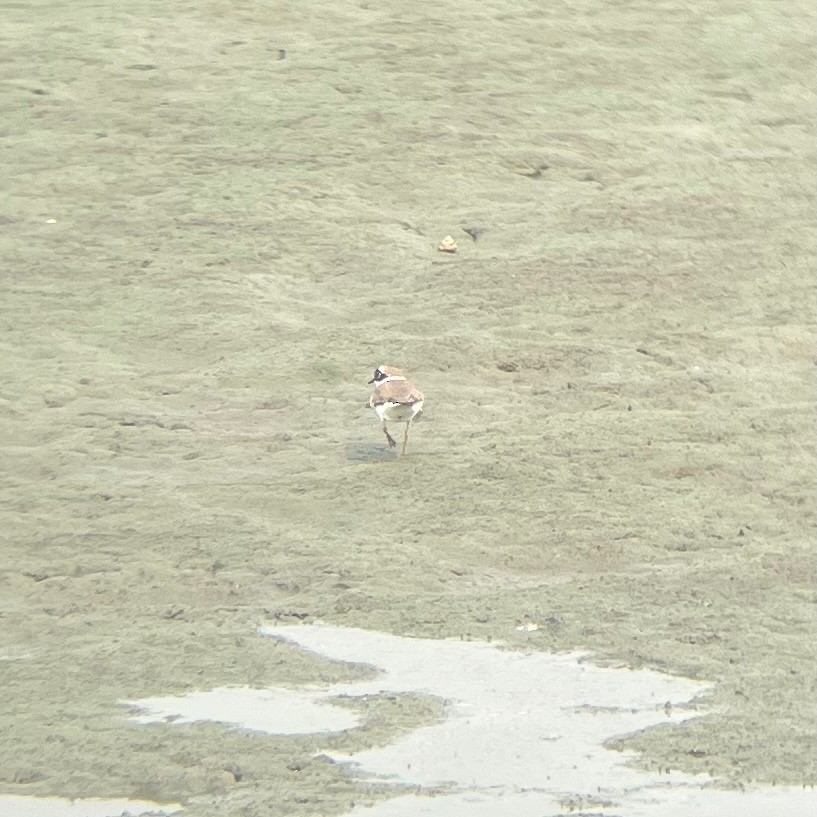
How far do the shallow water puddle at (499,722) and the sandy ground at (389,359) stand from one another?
100 millimetres

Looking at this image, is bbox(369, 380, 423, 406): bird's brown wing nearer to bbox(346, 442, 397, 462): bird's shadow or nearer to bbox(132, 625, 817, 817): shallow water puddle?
bbox(346, 442, 397, 462): bird's shadow

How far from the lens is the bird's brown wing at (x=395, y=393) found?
21.6 ft

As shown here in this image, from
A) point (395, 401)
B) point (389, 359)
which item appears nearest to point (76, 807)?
point (395, 401)

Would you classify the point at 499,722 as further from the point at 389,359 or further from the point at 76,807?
the point at 389,359

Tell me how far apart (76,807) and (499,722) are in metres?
1.18

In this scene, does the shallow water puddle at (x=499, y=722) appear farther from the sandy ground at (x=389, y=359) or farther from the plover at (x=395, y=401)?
the plover at (x=395, y=401)

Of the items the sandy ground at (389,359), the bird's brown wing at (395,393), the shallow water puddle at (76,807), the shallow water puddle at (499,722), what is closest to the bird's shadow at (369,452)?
the sandy ground at (389,359)

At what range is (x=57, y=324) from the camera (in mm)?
7695

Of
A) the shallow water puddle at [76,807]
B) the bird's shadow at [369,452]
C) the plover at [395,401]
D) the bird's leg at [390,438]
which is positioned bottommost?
the bird's shadow at [369,452]

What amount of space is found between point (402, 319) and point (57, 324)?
1.63 meters

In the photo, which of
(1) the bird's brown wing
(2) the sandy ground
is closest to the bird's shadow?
(2) the sandy ground

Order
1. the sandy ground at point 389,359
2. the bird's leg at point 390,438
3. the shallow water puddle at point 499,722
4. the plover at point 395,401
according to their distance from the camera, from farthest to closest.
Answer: the bird's leg at point 390,438
the plover at point 395,401
the sandy ground at point 389,359
the shallow water puddle at point 499,722

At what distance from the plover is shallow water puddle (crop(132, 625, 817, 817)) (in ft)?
4.94

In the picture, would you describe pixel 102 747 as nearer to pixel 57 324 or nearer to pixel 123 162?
pixel 57 324
